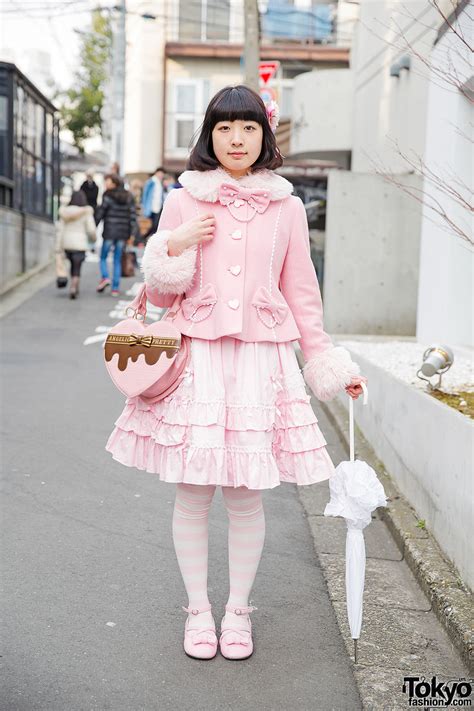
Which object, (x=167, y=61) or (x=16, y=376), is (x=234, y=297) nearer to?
(x=16, y=376)

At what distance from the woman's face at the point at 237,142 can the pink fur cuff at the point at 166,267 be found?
0.32m

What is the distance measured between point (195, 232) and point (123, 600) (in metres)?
1.52

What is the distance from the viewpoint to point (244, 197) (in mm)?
3053

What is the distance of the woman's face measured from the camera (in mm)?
3000

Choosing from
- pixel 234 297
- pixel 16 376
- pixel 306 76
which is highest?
pixel 306 76

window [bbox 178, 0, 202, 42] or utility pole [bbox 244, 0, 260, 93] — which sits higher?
window [bbox 178, 0, 202, 42]

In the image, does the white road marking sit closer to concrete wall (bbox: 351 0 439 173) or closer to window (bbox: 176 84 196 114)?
concrete wall (bbox: 351 0 439 173)

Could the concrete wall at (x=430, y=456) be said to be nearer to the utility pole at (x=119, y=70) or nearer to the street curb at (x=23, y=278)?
the street curb at (x=23, y=278)

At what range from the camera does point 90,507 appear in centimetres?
477

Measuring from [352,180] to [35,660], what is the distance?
861cm

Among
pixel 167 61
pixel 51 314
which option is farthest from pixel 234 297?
pixel 167 61

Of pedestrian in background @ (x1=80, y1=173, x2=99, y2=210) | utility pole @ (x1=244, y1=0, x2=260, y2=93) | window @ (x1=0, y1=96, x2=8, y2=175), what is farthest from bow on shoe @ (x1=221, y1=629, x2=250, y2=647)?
pedestrian in background @ (x1=80, y1=173, x2=99, y2=210)

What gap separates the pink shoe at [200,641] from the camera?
3.08m

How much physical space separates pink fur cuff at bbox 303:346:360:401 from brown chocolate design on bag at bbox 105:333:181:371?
499 mm
